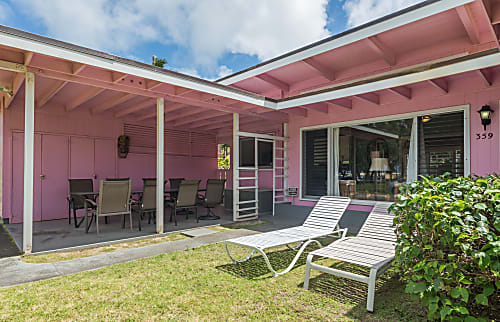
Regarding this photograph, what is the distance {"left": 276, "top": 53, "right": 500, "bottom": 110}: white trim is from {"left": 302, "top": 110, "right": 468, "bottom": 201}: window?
4.90ft

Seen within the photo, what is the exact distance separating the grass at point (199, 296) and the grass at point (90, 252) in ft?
3.12

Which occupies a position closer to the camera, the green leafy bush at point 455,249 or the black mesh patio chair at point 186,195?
the green leafy bush at point 455,249

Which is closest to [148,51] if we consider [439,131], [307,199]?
[307,199]

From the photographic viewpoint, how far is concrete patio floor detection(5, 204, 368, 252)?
5.61 meters

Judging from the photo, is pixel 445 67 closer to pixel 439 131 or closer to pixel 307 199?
pixel 439 131

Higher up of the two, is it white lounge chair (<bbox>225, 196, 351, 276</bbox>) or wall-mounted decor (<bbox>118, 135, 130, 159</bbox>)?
wall-mounted decor (<bbox>118, 135, 130, 159</bbox>)

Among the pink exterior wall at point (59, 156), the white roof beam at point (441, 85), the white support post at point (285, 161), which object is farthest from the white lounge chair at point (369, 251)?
the pink exterior wall at point (59, 156)

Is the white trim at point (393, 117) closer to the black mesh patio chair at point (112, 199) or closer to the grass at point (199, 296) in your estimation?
the grass at point (199, 296)

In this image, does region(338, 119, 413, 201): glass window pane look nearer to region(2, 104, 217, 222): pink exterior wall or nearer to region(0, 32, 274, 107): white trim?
region(0, 32, 274, 107): white trim

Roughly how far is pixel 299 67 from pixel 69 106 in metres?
6.22

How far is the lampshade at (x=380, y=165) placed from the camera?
7.13m

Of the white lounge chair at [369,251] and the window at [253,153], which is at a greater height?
the window at [253,153]

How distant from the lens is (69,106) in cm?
827

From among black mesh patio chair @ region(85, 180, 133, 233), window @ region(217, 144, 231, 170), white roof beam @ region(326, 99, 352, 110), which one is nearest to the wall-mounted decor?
black mesh patio chair @ region(85, 180, 133, 233)
